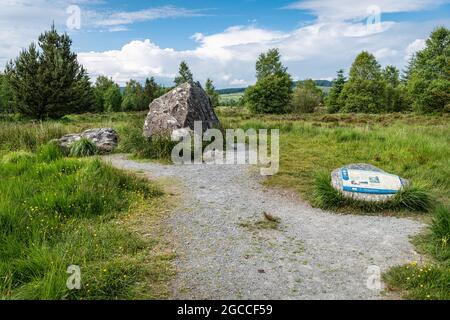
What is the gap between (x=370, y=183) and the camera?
19.8 ft

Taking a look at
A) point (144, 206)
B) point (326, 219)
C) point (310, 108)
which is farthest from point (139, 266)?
point (310, 108)

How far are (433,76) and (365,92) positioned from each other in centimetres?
834

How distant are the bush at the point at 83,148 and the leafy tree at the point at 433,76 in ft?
107

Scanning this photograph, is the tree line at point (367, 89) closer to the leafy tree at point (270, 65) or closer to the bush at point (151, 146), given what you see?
the leafy tree at point (270, 65)

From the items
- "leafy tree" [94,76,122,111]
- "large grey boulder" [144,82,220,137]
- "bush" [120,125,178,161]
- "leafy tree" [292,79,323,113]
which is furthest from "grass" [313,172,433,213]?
"leafy tree" [94,76,122,111]

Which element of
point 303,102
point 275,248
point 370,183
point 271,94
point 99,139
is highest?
point 271,94

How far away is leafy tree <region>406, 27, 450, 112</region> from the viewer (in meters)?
34.0

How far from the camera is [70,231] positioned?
465cm

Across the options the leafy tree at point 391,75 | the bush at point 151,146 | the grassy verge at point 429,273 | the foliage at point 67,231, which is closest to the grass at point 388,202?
the grassy verge at point 429,273

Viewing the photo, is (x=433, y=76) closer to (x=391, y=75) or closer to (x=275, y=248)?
(x=391, y=75)

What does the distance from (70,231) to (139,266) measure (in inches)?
53.0

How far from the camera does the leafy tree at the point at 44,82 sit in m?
25.3

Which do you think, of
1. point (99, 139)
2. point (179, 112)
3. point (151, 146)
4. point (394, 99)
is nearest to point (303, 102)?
point (394, 99)

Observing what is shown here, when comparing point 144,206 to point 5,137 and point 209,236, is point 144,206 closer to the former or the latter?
point 209,236
